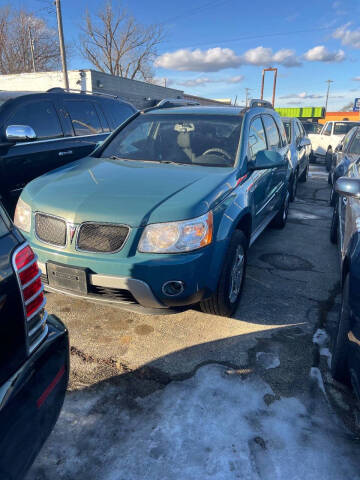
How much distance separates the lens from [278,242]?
5.27 m

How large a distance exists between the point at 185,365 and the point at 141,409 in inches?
19.8

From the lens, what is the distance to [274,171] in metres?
4.40

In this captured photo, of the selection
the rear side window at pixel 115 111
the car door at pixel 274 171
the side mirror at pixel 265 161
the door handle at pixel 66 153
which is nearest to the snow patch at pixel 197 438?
the side mirror at pixel 265 161

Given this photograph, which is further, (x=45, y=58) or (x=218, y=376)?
(x=45, y=58)

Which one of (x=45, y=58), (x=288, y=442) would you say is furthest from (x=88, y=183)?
(x=45, y=58)

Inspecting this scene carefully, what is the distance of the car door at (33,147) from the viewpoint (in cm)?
406

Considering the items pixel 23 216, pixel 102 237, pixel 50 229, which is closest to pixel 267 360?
pixel 102 237

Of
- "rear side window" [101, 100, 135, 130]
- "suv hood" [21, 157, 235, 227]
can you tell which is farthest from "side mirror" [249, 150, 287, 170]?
"rear side window" [101, 100, 135, 130]

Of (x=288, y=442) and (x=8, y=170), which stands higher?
(x=8, y=170)

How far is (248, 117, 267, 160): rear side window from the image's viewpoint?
3.55 meters

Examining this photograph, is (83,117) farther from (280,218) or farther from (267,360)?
(267,360)

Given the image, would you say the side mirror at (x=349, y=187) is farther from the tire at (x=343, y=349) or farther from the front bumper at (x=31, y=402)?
the front bumper at (x=31, y=402)

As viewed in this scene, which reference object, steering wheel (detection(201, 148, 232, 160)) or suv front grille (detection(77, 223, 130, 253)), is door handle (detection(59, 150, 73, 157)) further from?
suv front grille (detection(77, 223, 130, 253))

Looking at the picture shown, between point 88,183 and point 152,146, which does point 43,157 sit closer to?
point 152,146
